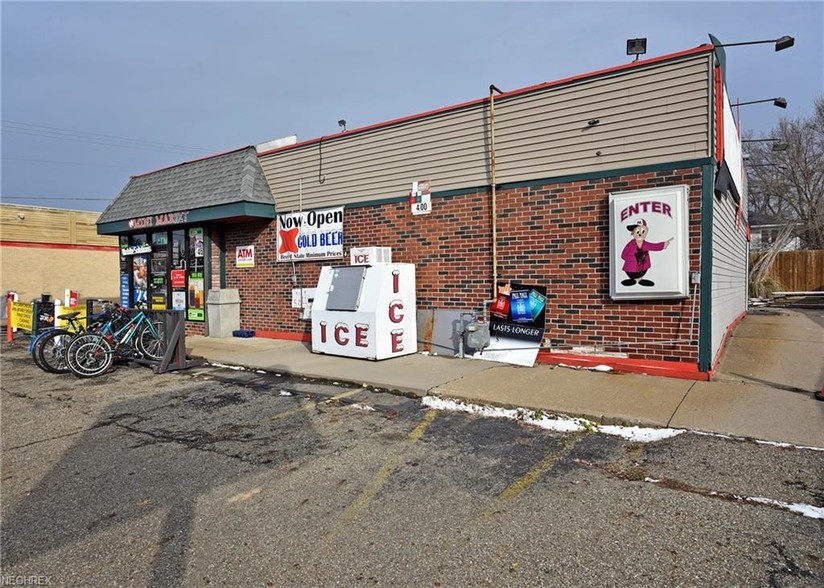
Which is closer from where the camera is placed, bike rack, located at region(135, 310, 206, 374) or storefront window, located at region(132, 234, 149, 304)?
bike rack, located at region(135, 310, 206, 374)

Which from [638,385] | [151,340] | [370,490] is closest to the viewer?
[370,490]

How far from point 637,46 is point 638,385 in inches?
209

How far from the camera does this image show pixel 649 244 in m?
7.53

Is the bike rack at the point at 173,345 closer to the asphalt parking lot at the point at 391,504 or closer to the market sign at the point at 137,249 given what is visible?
the asphalt parking lot at the point at 391,504

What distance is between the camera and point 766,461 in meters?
4.41

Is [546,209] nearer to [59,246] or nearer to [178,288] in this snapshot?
[178,288]

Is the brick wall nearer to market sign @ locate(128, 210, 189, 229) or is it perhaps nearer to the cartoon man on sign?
the cartoon man on sign

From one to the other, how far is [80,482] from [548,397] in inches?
188

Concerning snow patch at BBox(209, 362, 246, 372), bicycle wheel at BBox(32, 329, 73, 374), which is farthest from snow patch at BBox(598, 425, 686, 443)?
bicycle wheel at BBox(32, 329, 73, 374)

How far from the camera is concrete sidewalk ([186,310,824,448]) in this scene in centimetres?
542

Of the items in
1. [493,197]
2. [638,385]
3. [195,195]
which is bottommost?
[638,385]

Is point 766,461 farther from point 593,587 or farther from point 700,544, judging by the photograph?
point 593,587

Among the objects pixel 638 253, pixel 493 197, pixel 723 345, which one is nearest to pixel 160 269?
pixel 493 197

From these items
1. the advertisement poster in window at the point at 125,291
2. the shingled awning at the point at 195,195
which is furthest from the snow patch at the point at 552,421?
the advertisement poster in window at the point at 125,291
